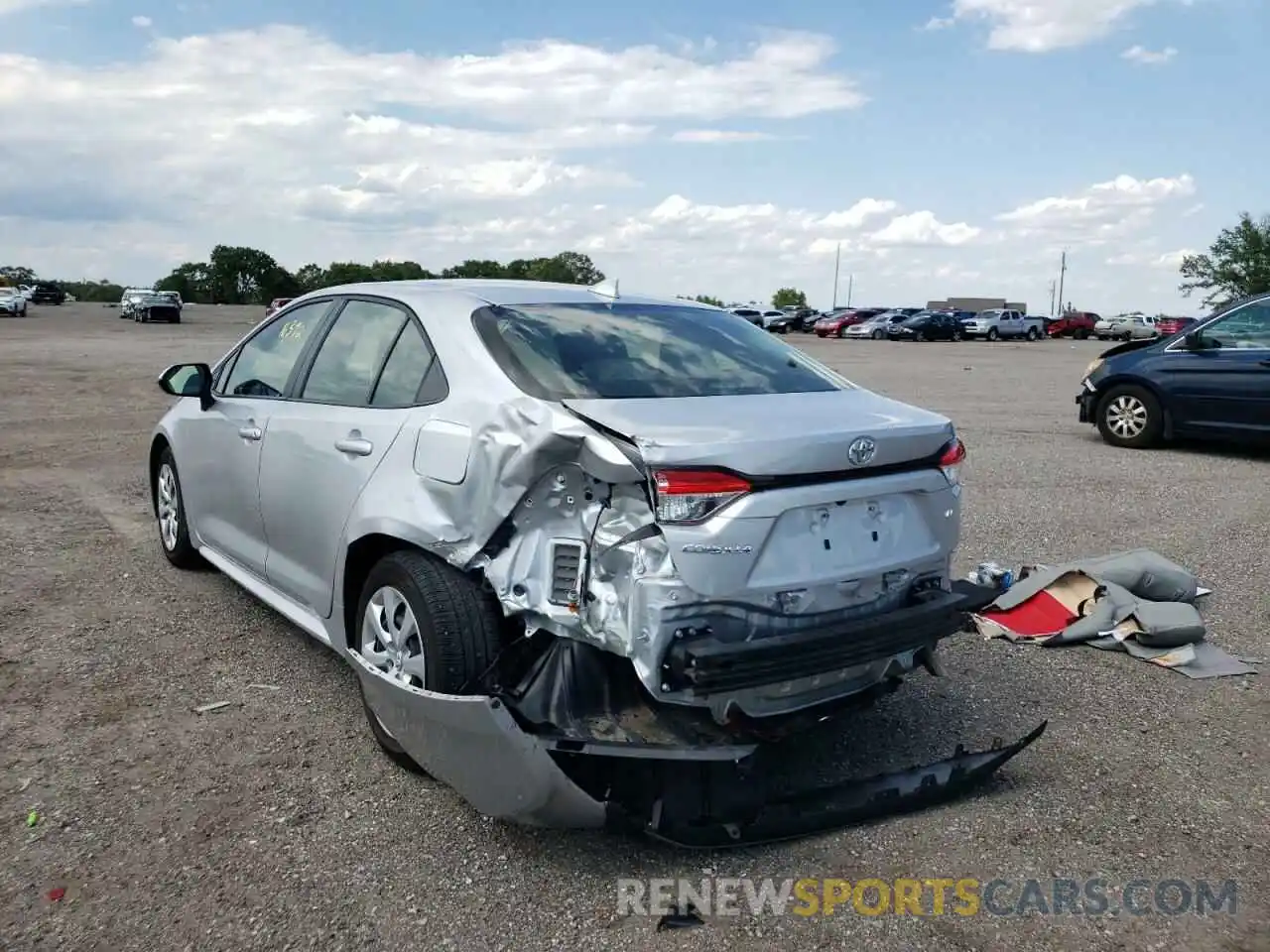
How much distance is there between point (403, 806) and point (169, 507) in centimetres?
332

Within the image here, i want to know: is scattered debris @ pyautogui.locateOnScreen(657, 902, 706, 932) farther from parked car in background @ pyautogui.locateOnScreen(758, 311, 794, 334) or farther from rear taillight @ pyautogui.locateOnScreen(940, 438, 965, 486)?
parked car in background @ pyautogui.locateOnScreen(758, 311, 794, 334)

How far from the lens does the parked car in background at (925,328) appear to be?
52.6 metres

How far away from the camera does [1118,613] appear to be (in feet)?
17.2

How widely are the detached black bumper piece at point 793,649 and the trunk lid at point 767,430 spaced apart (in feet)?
1.52

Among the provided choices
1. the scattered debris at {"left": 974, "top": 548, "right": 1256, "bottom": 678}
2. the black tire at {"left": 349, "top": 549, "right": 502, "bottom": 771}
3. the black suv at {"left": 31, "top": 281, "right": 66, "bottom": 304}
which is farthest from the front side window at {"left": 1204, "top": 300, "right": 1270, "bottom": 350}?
the black suv at {"left": 31, "top": 281, "right": 66, "bottom": 304}

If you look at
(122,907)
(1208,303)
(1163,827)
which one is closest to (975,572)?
(1163,827)

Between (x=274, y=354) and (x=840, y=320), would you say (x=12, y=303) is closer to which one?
(x=840, y=320)

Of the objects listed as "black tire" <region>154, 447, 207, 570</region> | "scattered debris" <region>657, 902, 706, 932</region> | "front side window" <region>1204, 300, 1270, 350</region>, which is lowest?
"scattered debris" <region>657, 902, 706, 932</region>

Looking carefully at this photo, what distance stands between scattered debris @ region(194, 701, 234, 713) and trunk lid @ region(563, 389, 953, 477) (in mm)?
2033

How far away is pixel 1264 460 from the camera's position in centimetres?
1054

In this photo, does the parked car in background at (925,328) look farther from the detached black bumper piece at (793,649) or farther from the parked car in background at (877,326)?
the detached black bumper piece at (793,649)

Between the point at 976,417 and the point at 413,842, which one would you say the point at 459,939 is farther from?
the point at 976,417

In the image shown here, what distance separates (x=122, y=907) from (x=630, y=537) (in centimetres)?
168

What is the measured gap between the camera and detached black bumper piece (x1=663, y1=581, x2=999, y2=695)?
297cm
